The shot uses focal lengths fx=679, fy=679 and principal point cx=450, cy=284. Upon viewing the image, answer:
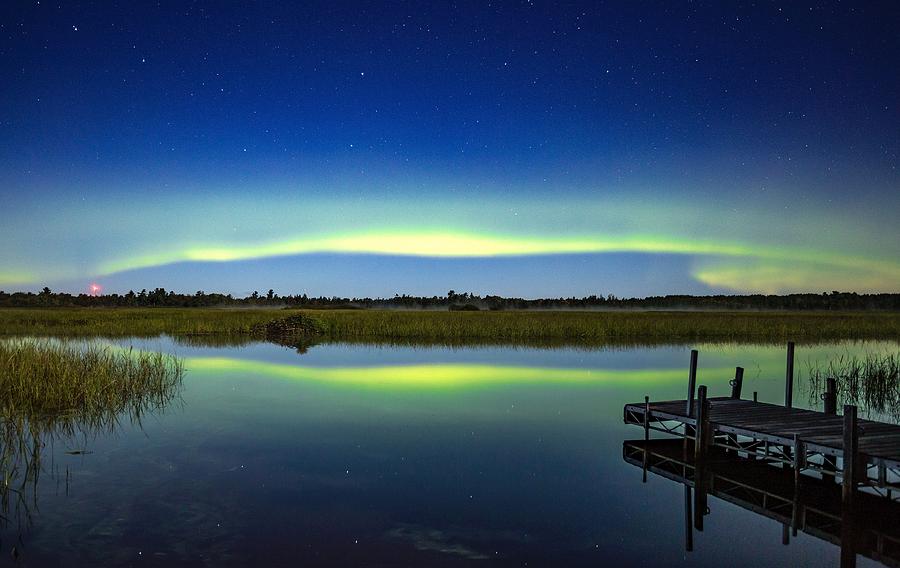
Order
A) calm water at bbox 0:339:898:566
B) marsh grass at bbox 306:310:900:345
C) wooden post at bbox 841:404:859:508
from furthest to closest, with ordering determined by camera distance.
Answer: marsh grass at bbox 306:310:900:345 < wooden post at bbox 841:404:859:508 < calm water at bbox 0:339:898:566

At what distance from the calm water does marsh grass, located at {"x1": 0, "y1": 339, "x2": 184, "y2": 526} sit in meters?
0.40

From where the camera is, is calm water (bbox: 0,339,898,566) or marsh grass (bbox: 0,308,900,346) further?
marsh grass (bbox: 0,308,900,346)

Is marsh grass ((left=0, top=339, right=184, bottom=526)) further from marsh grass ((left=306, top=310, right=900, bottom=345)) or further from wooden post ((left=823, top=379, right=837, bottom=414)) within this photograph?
marsh grass ((left=306, top=310, right=900, bottom=345))

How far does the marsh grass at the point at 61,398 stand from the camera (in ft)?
36.6

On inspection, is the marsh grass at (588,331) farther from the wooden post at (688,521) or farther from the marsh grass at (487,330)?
the wooden post at (688,521)

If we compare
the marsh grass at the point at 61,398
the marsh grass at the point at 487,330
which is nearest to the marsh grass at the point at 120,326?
the marsh grass at the point at 487,330

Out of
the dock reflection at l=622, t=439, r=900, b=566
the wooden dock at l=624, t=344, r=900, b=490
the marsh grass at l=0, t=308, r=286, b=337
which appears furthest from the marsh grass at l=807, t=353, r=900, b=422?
the marsh grass at l=0, t=308, r=286, b=337

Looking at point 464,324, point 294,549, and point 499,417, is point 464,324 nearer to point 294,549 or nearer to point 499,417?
point 499,417

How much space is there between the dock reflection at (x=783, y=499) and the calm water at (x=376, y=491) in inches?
9.2

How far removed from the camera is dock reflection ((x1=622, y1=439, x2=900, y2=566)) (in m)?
8.38

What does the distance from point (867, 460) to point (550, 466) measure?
4.78 meters

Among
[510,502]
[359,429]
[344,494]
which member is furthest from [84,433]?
[510,502]

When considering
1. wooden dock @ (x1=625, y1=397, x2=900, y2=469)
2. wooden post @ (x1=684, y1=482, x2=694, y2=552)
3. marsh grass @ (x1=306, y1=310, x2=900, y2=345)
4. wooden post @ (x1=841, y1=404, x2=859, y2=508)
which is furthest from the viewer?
marsh grass @ (x1=306, y1=310, x2=900, y2=345)

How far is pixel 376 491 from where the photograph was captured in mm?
10195
